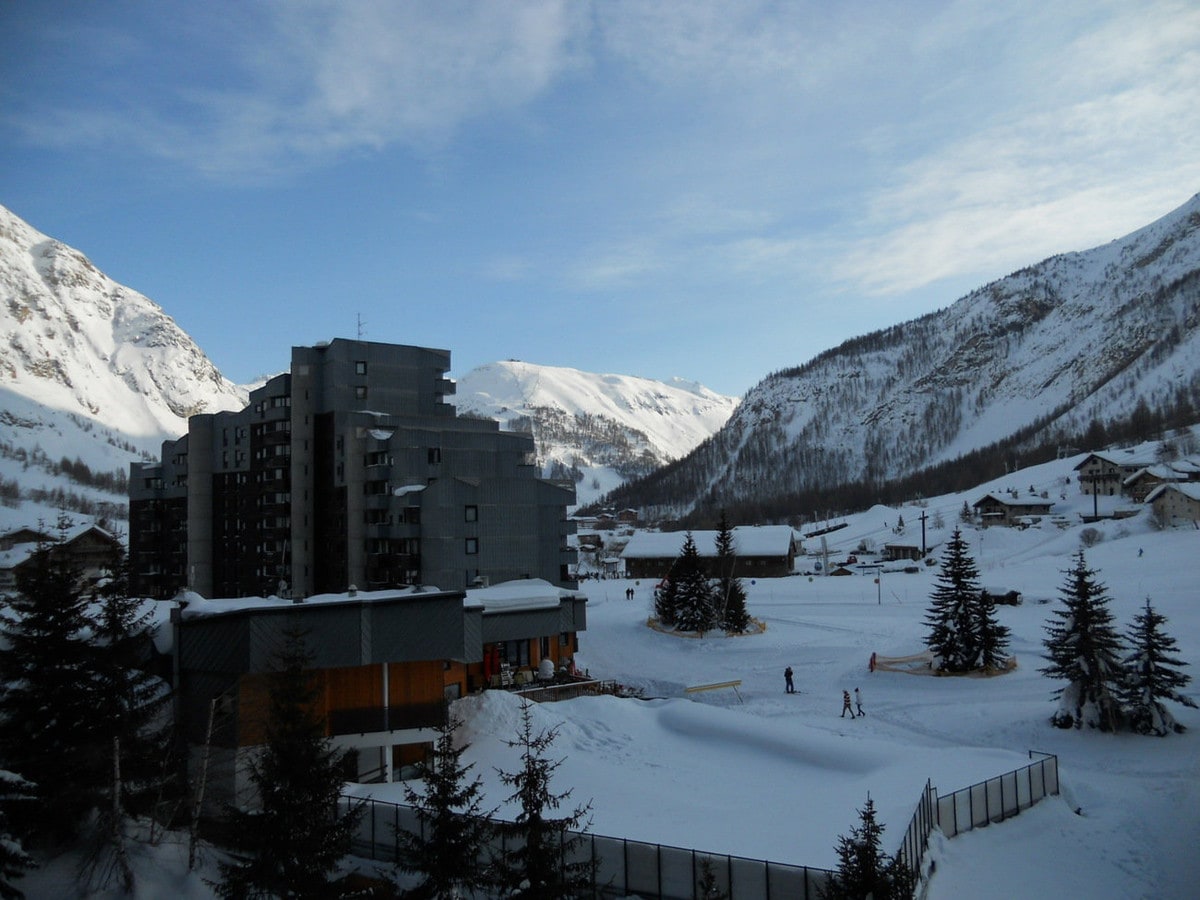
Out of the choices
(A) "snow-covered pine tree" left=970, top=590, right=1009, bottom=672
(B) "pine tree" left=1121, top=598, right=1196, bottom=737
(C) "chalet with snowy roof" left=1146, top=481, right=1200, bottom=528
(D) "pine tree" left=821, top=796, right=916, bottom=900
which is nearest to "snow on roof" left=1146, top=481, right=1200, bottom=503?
(C) "chalet with snowy roof" left=1146, top=481, right=1200, bottom=528

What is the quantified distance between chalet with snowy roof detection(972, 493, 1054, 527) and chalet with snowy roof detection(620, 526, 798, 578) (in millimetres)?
31452

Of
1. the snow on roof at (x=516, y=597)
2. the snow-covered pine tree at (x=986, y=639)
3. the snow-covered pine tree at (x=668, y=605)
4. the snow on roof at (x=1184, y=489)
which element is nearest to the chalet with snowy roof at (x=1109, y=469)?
the snow on roof at (x=1184, y=489)

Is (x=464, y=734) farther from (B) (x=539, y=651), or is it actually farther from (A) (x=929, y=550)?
(A) (x=929, y=550)

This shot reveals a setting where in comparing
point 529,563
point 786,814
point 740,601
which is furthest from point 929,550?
point 786,814

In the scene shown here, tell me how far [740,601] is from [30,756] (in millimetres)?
39197

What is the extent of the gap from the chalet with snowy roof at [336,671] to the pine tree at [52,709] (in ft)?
10.2

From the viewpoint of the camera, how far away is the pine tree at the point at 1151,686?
93.5 feet

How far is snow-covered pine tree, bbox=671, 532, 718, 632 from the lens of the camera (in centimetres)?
5100

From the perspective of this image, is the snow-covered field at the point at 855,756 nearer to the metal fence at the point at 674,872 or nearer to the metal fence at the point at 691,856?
the metal fence at the point at 691,856

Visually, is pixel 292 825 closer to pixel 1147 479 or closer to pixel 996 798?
→ pixel 996 798

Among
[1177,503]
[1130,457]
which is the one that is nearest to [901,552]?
[1177,503]

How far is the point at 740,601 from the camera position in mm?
51469

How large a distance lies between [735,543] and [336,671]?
6944 cm

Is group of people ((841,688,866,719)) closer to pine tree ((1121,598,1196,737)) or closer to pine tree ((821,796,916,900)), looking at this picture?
pine tree ((1121,598,1196,737))
